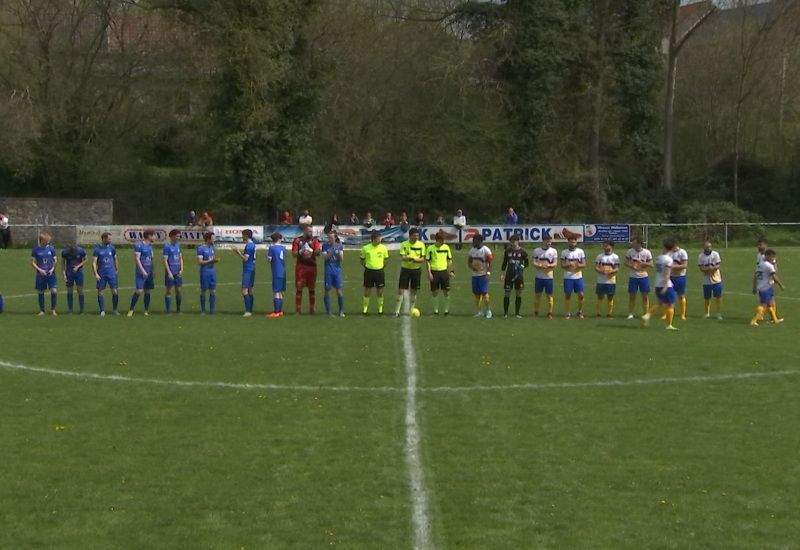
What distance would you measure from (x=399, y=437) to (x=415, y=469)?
126 centimetres

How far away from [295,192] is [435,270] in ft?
99.0

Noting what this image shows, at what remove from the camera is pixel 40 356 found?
16172mm

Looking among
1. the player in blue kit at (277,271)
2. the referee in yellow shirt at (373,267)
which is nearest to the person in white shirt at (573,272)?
the referee in yellow shirt at (373,267)

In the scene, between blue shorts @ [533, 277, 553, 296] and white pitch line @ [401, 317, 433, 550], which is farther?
blue shorts @ [533, 277, 553, 296]

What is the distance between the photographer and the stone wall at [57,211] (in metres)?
48.0

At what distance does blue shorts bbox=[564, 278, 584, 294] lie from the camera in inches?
845

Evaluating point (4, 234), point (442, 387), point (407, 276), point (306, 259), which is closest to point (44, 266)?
point (306, 259)

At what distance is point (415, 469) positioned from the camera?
379 inches

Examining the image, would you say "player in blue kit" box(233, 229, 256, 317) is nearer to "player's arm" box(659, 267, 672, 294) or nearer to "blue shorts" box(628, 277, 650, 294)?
"blue shorts" box(628, 277, 650, 294)

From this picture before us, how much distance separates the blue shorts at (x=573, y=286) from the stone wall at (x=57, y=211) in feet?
109

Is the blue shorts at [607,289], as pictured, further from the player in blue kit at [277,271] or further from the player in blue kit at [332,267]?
the player in blue kit at [277,271]

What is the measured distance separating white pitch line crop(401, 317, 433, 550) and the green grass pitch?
1.3 inches

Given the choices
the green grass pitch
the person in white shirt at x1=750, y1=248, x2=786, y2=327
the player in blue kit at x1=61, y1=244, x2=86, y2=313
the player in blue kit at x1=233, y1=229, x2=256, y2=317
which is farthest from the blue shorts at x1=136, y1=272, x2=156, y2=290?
the person in white shirt at x1=750, y1=248, x2=786, y2=327

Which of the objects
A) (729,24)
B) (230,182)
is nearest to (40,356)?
(230,182)
